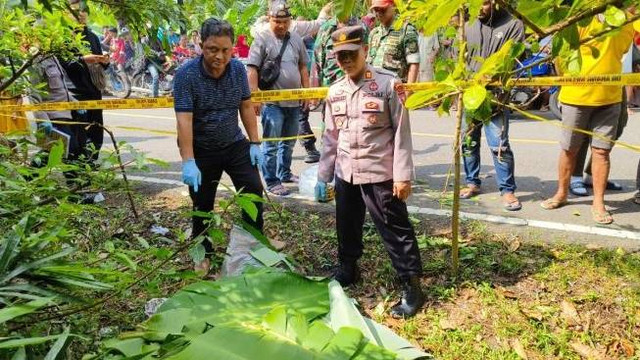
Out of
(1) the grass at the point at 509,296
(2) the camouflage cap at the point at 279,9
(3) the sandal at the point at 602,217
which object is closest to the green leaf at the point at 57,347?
(1) the grass at the point at 509,296

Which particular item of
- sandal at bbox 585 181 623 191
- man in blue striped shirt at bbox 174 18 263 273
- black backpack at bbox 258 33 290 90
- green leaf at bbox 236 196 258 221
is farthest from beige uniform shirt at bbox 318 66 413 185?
sandal at bbox 585 181 623 191

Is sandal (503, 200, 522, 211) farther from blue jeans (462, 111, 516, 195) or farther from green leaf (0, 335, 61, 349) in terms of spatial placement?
green leaf (0, 335, 61, 349)

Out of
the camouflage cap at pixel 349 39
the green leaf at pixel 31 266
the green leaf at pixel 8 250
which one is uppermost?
the camouflage cap at pixel 349 39

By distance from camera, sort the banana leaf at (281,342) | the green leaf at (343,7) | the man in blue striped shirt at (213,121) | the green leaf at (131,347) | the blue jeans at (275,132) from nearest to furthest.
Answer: the green leaf at (343,7), the green leaf at (131,347), the banana leaf at (281,342), the man in blue striped shirt at (213,121), the blue jeans at (275,132)

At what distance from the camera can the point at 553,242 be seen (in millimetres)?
3723

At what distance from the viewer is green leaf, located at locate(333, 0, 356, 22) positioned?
1.08m

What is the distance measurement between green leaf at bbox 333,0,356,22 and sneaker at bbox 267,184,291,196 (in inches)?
158

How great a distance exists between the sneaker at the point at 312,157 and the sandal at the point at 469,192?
1888 millimetres

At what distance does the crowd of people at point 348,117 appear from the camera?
9.71ft

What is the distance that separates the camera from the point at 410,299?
3.05 m

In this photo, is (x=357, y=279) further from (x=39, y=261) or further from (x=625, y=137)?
(x=625, y=137)

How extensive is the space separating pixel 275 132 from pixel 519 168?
8.44ft

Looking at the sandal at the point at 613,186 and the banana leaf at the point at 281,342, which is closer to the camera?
the banana leaf at the point at 281,342

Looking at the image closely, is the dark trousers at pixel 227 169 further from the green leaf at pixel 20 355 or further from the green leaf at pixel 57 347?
the green leaf at pixel 20 355
